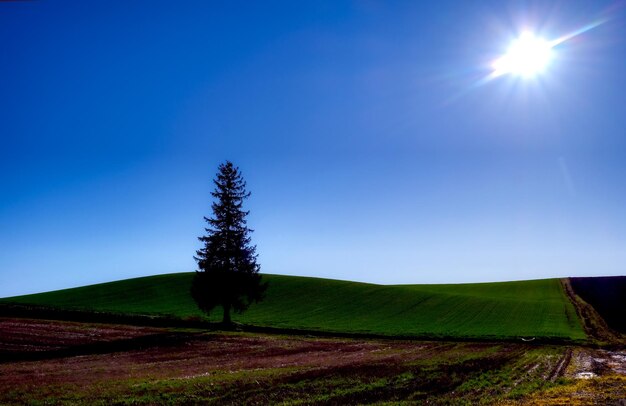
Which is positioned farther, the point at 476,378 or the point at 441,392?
the point at 476,378

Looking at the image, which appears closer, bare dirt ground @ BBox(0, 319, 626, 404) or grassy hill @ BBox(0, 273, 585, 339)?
bare dirt ground @ BBox(0, 319, 626, 404)

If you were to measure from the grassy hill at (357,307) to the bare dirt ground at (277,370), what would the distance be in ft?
32.7

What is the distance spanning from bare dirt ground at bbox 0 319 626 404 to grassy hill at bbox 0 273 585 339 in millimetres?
9974

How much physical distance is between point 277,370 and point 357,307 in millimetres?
40575

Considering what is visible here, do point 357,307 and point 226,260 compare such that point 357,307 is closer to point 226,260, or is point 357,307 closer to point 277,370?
point 226,260

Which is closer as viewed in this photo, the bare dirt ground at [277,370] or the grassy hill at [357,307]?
the bare dirt ground at [277,370]

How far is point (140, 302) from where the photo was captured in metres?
63.7

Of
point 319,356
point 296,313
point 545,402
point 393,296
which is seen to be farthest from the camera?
point 393,296

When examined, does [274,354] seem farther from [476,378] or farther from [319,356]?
[476,378]

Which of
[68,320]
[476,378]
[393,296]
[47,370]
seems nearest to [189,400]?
[47,370]

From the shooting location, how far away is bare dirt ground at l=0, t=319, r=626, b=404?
1691cm

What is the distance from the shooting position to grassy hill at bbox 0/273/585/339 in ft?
157

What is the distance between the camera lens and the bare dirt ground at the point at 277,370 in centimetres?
1691

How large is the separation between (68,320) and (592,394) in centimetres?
4410
